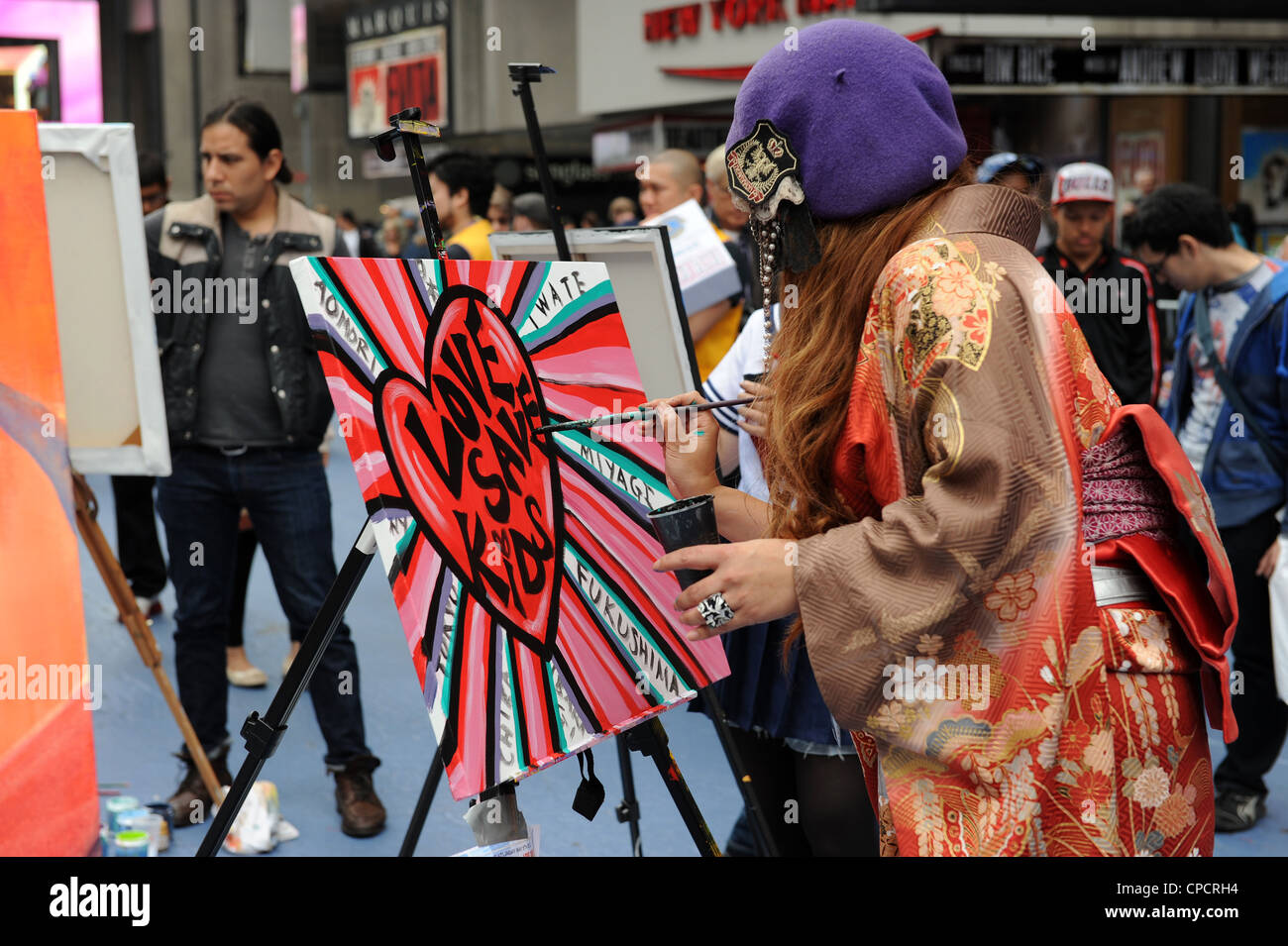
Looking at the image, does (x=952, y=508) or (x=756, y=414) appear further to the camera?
(x=756, y=414)

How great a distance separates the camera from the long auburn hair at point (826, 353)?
1.35 meters

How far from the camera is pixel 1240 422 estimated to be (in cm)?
334

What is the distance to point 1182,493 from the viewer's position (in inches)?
53.3

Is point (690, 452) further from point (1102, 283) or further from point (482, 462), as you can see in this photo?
point (1102, 283)

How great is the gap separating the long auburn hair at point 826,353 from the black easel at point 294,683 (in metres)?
0.58

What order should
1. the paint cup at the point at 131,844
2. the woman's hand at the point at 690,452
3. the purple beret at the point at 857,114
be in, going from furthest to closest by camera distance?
1. the paint cup at the point at 131,844
2. the woman's hand at the point at 690,452
3. the purple beret at the point at 857,114

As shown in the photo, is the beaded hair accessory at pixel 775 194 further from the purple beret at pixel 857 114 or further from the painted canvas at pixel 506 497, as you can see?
the painted canvas at pixel 506 497

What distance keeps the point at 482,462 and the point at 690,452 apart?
0.35 m
